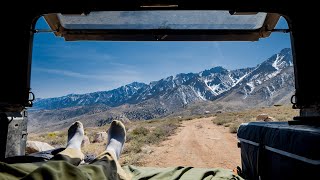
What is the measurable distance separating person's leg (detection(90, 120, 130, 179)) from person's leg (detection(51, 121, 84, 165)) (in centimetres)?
30

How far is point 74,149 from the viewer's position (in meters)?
3.45

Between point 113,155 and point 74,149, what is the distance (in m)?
0.65

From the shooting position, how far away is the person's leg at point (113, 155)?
8.38 feet

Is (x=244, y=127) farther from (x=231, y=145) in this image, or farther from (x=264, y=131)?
(x=231, y=145)

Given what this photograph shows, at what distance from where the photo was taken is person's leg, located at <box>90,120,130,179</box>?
8.38 feet

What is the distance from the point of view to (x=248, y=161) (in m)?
→ 3.49

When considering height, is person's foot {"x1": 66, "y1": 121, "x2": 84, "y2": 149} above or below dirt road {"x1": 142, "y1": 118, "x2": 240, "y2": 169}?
above

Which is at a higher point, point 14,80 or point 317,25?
point 317,25

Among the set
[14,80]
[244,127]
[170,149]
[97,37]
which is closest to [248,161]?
[244,127]

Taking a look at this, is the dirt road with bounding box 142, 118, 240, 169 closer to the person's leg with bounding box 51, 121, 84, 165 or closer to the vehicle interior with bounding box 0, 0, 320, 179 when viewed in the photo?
the person's leg with bounding box 51, 121, 84, 165

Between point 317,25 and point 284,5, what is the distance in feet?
1.43

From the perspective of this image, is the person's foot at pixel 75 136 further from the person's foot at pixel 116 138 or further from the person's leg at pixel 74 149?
the person's foot at pixel 116 138

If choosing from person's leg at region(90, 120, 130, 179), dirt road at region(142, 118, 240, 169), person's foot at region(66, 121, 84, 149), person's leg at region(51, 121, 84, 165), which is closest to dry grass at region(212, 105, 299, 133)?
dirt road at region(142, 118, 240, 169)

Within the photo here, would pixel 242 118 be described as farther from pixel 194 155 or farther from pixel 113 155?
pixel 113 155
